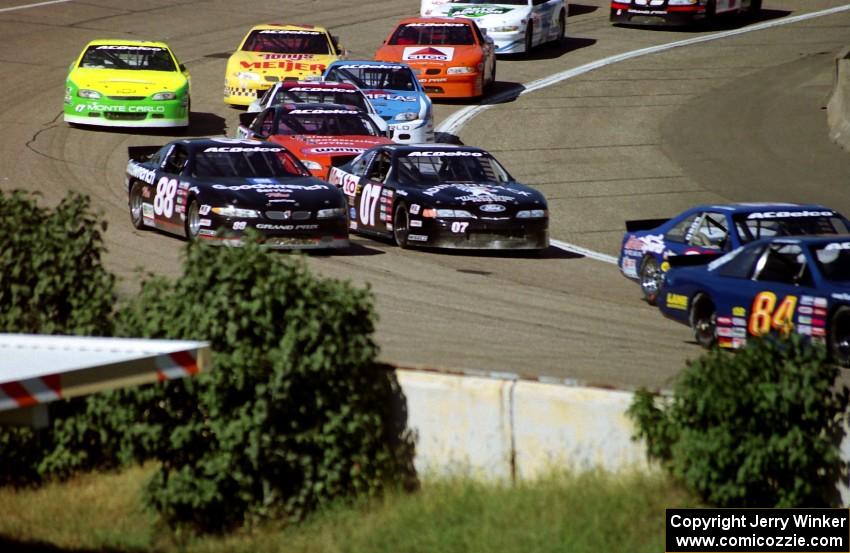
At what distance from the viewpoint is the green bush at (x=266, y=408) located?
7.93m

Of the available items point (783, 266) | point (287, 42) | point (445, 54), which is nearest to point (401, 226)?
point (783, 266)

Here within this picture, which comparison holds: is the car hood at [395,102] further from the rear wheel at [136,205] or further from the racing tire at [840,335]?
the racing tire at [840,335]

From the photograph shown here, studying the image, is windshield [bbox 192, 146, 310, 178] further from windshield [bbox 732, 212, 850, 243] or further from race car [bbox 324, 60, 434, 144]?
windshield [bbox 732, 212, 850, 243]

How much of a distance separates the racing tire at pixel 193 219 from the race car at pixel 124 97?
7263mm

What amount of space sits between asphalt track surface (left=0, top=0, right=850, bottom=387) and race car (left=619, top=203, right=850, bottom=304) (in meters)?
0.45

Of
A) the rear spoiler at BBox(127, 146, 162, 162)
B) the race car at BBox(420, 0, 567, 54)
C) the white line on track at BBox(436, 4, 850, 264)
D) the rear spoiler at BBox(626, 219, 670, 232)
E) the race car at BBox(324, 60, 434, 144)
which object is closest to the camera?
the rear spoiler at BBox(626, 219, 670, 232)

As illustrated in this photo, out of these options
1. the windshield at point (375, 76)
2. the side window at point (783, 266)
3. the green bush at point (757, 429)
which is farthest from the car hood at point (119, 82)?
the green bush at point (757, 429)

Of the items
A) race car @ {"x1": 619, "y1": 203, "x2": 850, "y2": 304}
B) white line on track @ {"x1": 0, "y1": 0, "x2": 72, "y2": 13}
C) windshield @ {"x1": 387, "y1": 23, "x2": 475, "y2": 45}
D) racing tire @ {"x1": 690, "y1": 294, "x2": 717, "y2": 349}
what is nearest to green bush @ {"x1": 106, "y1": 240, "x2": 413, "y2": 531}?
racing tire @ {"x1": 690, "y1": 294, "x2": 717, "y2": 349}

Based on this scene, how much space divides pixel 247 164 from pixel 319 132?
3.39 m

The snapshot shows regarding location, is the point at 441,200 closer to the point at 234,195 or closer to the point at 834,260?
the point at 234,195

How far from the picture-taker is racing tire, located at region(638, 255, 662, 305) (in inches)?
602

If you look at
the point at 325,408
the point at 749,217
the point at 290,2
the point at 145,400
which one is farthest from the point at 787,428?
the point at 290,2

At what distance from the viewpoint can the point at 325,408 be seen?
8.07 m

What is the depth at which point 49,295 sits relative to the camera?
9.06 meters
